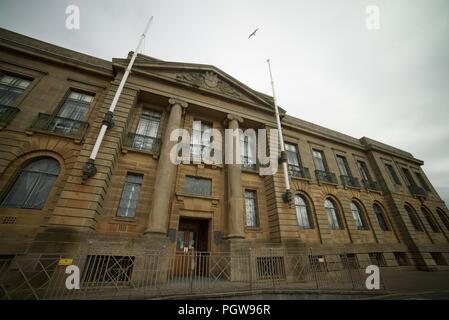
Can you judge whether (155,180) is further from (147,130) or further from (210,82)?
(210,82)

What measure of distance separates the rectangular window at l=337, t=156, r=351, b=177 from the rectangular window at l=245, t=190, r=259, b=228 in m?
10.6

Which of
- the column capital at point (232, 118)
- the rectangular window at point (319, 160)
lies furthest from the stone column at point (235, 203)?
the rectangular window at point (319, 160)

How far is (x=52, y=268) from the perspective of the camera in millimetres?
6316

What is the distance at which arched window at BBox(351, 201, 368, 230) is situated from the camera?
15.0 m

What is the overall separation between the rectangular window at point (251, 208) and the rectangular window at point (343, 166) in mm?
10587

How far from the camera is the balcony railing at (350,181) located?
15970 millimetres

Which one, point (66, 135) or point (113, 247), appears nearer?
point (113, 247)

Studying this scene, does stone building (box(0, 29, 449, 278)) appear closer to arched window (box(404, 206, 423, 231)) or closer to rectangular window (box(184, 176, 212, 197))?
rectangular window (box(184, 176, 212, 197))

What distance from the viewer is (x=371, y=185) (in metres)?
17.4
